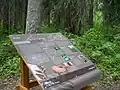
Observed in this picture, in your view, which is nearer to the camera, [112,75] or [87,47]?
[112,75]

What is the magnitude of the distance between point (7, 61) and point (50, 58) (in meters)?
2.59

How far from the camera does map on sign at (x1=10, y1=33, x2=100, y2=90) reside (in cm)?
264

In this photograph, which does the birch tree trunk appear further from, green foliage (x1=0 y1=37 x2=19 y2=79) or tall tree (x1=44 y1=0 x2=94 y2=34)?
tall tree (x1=44 y1=0 x2=94 y2=34)

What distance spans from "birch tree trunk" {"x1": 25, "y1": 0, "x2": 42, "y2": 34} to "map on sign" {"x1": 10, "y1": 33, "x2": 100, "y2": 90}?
2.62 m

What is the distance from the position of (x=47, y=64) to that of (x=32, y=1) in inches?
133

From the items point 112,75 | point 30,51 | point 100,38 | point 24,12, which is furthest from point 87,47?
point 24,12

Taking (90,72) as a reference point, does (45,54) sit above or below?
above

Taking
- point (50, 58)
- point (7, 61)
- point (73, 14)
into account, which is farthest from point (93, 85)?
point (73, 14)

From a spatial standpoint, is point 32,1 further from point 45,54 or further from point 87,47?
point 45,54

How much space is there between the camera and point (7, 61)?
532cm

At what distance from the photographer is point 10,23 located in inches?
375

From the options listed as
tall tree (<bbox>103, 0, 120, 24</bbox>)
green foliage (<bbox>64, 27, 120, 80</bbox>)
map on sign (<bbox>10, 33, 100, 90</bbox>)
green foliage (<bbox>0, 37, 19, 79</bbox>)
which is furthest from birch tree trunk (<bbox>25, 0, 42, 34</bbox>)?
map on sign (<bbox>10, 33, 100, 90</bbox>)

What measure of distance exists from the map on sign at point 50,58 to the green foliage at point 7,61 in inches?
72.8

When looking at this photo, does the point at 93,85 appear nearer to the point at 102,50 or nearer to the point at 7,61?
the point at 102,50
